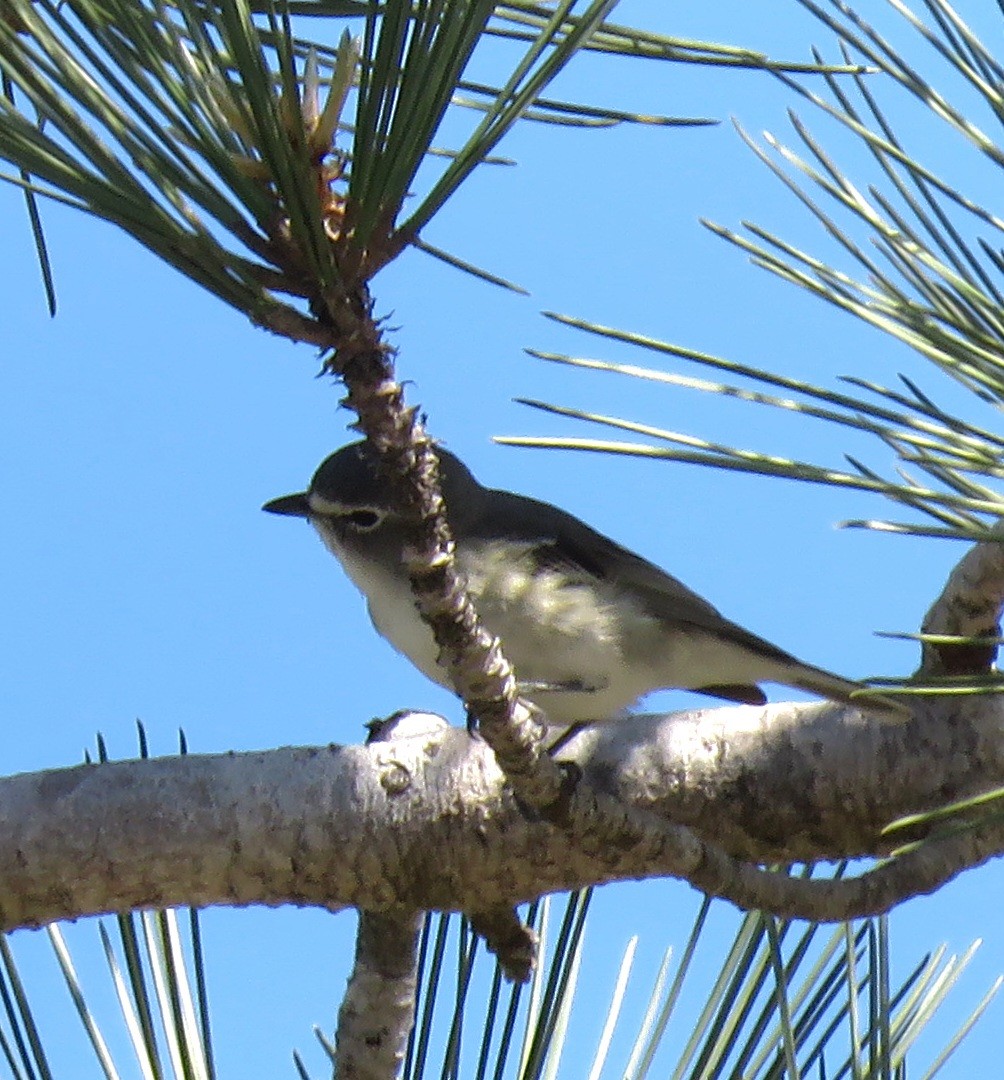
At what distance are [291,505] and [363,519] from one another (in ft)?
0.85

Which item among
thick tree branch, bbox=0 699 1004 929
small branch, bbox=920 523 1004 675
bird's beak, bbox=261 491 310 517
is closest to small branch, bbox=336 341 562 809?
thick tree branch, bbox=0 699 1004 929

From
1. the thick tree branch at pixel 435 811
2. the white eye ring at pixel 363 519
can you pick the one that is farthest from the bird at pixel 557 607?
the thick tree branch at pixel 435 811

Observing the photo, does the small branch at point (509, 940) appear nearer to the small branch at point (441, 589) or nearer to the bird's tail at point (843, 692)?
the small branch at point (441, 589)

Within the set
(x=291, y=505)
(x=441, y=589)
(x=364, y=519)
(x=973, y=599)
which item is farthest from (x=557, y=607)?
(x=441, y=589)

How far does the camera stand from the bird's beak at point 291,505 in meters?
2.74

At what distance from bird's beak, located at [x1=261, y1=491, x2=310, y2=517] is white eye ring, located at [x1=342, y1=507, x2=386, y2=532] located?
20 cm

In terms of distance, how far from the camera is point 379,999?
62.2 inches

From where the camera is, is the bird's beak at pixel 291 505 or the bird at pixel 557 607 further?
the bird's beak at pixel 291 505

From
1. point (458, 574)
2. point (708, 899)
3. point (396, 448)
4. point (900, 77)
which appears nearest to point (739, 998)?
point (708, 899)

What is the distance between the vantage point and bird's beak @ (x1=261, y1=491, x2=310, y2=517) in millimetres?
2742

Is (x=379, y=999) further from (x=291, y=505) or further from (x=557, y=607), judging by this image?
(x=291, y=505)

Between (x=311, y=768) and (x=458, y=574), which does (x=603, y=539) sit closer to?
(x=311, y=768)

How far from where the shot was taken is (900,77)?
1001 mm

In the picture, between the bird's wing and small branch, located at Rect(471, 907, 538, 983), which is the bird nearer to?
the bird's wing
